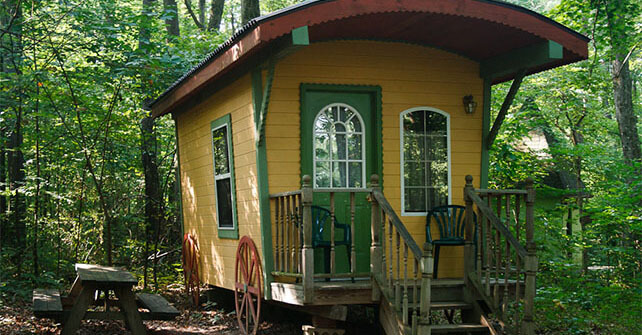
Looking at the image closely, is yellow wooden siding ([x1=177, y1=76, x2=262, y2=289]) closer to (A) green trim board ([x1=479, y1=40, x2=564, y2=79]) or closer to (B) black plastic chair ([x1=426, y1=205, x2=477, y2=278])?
(B) black plastic chair ([x1=426, y1=205, x2=477, y2=278])

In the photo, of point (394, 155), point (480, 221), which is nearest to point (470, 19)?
point (394, 155)

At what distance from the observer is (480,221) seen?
712 centimetres

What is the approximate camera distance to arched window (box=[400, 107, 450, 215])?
7523 millimetres

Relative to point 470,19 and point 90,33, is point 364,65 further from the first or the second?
point 90,33

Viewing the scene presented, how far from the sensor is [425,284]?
17.2 ft

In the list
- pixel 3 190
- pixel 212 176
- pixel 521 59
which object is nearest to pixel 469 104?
pixel 521 59

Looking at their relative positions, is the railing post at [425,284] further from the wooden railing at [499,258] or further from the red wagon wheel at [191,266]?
the red wagon wheel at [191,266]

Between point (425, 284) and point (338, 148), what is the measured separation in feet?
8.08

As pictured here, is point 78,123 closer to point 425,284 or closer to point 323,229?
point 323,229

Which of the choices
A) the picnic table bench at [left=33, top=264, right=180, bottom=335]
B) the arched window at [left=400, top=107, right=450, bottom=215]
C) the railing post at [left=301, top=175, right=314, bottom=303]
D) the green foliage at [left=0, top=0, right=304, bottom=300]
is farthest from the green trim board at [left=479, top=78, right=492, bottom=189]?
the green foliage at [left=0, top=0, right=304, bottom=300]

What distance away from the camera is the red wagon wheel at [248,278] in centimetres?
704

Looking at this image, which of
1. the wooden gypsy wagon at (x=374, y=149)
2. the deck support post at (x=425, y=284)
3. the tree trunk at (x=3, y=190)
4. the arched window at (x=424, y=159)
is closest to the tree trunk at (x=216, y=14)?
the tree trunk at (x=3, y=190)

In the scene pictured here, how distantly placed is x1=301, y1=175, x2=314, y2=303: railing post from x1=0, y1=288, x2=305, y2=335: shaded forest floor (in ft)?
8.07

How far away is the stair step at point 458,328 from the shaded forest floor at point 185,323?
2830 mm
